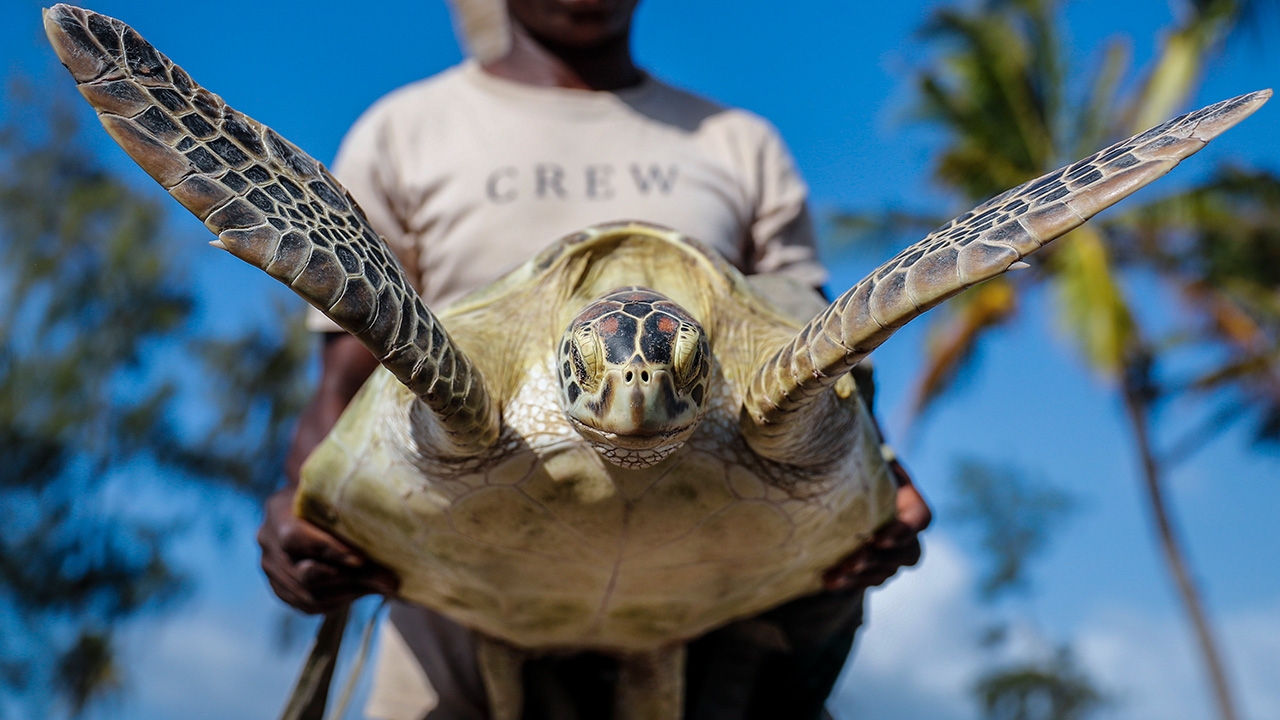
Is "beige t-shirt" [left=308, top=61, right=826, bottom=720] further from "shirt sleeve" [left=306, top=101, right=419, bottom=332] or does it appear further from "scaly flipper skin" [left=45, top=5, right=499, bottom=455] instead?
"scaly flipper skin" [left=45, top=5, right=499, bottom=455]

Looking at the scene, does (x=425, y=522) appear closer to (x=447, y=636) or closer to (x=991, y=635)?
(x=447, y=636)

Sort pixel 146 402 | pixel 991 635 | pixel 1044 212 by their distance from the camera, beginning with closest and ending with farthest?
pixel 1044 212
pixel 146 402
pixel 991 635

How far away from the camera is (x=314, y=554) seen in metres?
1.47

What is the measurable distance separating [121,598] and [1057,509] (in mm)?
16366

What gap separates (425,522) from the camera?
1338 millimetres

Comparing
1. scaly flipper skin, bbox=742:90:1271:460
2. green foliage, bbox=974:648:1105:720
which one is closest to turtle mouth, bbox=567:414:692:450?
scaly flipper skin, bbox=742:90:1271:460

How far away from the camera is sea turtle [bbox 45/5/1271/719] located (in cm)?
101

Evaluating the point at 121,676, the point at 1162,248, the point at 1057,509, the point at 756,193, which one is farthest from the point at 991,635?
the point at 756,193

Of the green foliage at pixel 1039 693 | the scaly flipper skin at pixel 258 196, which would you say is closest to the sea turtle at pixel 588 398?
the scaly flipper skin at pixel 258 196

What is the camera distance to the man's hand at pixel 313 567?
4.83 feet

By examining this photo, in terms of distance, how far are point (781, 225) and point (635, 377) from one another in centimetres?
91

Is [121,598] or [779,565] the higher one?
[779,565]

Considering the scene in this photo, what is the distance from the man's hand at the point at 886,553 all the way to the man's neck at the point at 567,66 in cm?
96

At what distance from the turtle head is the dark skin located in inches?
21.9
